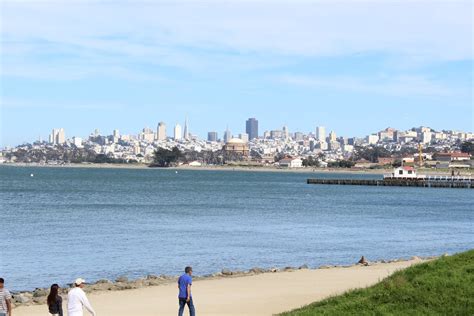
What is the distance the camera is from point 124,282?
25516 millimetres

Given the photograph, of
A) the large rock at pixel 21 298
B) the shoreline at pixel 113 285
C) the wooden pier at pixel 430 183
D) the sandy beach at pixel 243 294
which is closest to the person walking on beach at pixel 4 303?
the sandy beach at pixel 243 294

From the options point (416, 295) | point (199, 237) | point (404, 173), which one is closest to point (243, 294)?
point (416, 295)

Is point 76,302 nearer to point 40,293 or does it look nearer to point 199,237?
point 40,293

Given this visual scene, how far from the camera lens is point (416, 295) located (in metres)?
15.7

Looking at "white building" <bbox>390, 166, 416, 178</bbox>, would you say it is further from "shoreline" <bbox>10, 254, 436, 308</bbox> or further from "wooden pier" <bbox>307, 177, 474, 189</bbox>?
"shoreline" <bbox>10, 254, 436, 308</bbox>

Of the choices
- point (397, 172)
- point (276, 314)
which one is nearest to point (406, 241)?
point (276, 314)

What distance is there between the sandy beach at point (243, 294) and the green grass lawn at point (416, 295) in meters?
3.08

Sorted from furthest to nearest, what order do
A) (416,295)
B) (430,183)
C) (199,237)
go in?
(430,183), (199,237), (416,295)

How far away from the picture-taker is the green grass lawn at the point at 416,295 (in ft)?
50.1

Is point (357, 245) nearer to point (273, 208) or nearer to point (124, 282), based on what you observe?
point (124, 282)

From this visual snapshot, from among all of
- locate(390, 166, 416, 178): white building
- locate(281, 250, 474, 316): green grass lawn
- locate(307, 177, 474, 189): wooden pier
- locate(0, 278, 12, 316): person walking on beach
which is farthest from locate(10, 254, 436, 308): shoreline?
locate(390, 166, 416, 178): white building

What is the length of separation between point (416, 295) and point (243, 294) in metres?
7.32

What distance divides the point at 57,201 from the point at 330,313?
66.0 meters

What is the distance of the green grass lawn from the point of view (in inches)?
601
